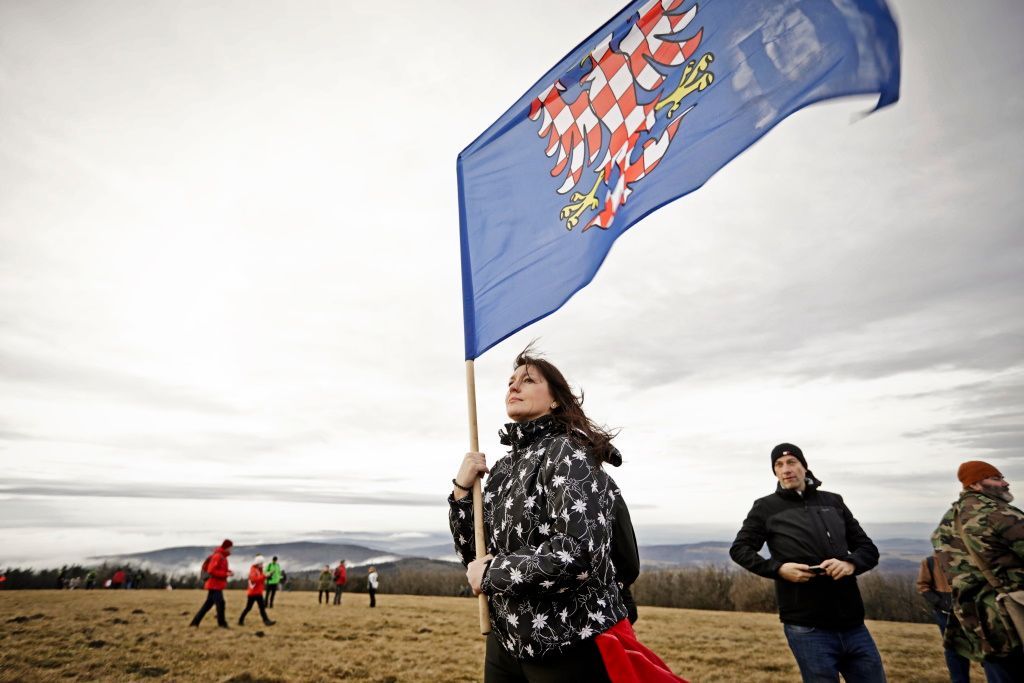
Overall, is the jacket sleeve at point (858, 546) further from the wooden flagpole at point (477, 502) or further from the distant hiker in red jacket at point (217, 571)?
the distant hiker in red jacket at point (217, 571)

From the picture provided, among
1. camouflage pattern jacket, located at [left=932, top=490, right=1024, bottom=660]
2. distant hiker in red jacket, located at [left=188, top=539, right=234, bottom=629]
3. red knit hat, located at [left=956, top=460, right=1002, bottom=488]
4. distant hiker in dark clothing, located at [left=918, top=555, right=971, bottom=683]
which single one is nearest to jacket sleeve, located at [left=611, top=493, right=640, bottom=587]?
camouflage pattern jacket, located at [left=932, top=490, right=1024, bottom=660]

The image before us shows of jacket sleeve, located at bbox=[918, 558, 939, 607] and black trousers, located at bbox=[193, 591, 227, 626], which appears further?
black trousers, located at bbox=[193, 591, 227, 626]

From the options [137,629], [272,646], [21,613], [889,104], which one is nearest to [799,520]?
[889,104]

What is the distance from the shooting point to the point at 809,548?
13.8 ft

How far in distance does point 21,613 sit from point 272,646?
8.78 m

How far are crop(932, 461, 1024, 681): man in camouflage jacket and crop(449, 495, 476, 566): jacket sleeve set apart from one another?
3616 mm

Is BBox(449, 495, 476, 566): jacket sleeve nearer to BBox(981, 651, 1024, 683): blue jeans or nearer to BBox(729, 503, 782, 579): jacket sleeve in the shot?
BBox(729, 503, 782, 579): jacket sleeve

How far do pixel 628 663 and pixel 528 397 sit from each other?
3.97 ft

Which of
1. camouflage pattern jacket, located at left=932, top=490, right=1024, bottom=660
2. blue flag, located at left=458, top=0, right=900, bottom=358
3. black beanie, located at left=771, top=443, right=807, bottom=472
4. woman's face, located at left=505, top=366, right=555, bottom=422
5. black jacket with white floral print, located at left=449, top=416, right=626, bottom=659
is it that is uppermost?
blue flag, located at left=458, top=0, right=900, bottom=358

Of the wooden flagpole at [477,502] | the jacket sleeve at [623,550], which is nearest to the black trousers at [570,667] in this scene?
the wooden flagpole at [477,502]

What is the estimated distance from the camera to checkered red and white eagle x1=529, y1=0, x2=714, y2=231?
327cm

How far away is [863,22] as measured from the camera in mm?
2379

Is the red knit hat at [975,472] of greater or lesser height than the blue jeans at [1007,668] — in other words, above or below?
above

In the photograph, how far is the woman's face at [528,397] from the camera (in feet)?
8.90
